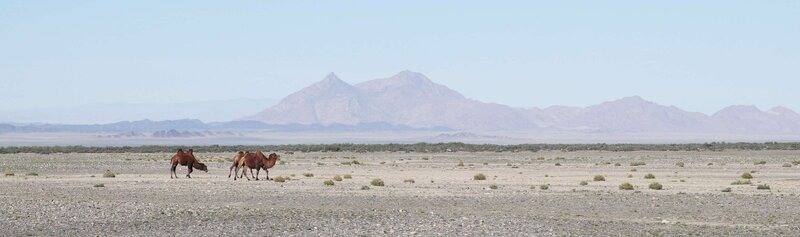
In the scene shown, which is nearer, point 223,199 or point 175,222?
point 175,222

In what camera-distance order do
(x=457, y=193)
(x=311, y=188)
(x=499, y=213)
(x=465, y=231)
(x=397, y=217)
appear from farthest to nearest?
(x=311, y=188) → (x=457, y=193) → (x=499, y=213) → (x=397, y=217) → (x=465, y=231)

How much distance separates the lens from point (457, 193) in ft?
107

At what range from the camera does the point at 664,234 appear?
2188 cm

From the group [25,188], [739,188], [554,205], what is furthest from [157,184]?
[739,188]

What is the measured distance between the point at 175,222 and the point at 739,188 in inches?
757

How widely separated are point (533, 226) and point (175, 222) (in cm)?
641

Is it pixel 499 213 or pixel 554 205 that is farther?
pixel 554 205

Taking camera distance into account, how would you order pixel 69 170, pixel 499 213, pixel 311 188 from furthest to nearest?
pixel 69 170 → pixel 311 188 → pixel 499 213

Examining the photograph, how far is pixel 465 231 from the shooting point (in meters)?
21.7

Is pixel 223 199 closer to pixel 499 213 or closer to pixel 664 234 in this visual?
pixel 499 213

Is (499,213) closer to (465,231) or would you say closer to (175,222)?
(465,231)

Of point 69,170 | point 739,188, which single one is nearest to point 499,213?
point 739,188

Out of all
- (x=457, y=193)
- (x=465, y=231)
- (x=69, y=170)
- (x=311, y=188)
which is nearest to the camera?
(x=465, y=231)

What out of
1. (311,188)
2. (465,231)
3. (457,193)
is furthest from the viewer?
(311,188)
